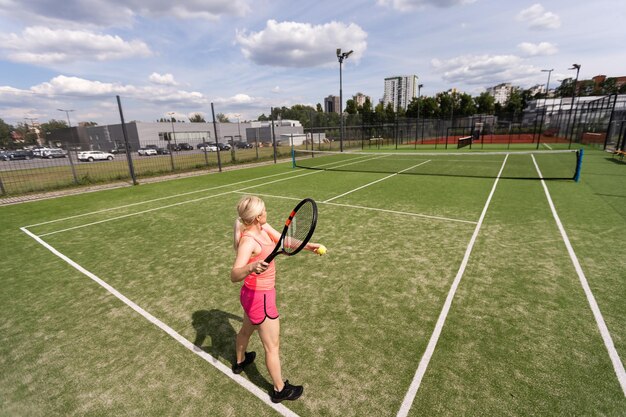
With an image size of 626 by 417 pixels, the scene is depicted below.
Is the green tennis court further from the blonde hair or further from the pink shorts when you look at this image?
the blonde hair

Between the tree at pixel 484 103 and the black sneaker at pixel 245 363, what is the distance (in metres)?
88.0

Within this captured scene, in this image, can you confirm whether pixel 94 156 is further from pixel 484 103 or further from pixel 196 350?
pixel 484 103

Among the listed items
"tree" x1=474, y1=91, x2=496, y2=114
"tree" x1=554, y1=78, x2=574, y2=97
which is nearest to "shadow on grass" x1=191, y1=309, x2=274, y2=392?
"tree" x1=474, y1=91, x2=496, y2=114

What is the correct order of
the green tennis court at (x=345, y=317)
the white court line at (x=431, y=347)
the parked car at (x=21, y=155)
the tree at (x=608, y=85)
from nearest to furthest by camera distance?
1. the white court line at (x=431, y=347)
2. the green tennis court at (x=345, y=317)
3. the parked car at (x=21, y=155)
4. the tree at (x=608, y=85)

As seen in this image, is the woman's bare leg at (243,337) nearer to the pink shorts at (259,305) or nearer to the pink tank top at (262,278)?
the pink shorts at (259,305)

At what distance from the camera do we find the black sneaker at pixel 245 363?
11.8ft

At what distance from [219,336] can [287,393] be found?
1.54 meters

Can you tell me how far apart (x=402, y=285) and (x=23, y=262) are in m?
8.71

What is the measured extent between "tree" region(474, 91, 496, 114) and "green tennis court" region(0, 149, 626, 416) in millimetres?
77632

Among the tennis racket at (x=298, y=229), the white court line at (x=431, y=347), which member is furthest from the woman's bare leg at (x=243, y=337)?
the white court line at (x=431, y=347)

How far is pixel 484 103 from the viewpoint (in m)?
75.0

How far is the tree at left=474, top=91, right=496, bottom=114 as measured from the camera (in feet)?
245

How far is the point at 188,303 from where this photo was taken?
5.13 m

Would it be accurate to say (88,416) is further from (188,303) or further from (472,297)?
(472,297)
